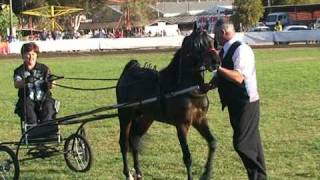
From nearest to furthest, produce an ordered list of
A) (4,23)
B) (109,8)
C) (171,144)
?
(171,144) < (4,23) < (109,8)

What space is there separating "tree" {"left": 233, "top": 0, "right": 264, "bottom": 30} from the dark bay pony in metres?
82.1

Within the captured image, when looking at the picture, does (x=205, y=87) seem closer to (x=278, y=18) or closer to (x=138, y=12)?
(x=278, y=18)

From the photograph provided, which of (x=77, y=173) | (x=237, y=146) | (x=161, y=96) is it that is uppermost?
(x=161, y=96)

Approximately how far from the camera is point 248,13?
9144cm

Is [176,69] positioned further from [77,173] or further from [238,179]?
[77,173]

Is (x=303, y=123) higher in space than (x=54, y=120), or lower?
lower

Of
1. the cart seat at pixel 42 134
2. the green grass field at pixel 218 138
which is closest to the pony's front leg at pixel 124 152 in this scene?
the green grass field at pixel 218 138

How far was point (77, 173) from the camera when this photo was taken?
9.89 m

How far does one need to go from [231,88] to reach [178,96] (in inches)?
32.4

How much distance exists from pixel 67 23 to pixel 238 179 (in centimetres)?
9266

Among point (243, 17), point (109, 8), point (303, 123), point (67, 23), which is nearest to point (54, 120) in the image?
point (303, 123)

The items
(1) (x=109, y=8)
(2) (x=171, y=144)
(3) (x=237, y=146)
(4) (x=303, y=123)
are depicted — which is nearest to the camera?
(3) (x=237, y=146)

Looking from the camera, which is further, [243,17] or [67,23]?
[67,23]

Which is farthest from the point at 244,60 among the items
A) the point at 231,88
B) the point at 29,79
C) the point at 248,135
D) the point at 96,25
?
the point at 96,25
